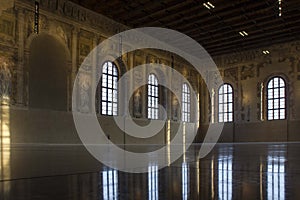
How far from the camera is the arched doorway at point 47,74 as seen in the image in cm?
1738

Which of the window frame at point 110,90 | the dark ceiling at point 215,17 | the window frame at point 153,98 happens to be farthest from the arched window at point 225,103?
the window frame at point 110,90

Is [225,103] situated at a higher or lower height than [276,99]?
lower

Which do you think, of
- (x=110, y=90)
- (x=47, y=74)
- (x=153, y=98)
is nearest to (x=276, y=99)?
(x=153, y=98)

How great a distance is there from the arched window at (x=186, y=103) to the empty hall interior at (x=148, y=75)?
0.18 m

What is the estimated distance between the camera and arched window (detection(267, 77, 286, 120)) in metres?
27.2

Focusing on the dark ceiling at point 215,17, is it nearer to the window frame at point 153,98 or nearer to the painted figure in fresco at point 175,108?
the window frame at point 153,98

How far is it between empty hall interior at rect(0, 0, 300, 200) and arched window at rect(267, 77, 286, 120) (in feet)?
0.28

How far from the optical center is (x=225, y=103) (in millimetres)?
30703

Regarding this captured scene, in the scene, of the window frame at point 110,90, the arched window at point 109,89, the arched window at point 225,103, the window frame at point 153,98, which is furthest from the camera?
the arched window at point 225,103

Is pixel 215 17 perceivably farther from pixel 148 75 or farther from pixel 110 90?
pixel 110 90

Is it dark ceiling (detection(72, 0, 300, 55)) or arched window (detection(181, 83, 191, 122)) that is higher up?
dark ceiling (detection(72, 0, 300, 55))

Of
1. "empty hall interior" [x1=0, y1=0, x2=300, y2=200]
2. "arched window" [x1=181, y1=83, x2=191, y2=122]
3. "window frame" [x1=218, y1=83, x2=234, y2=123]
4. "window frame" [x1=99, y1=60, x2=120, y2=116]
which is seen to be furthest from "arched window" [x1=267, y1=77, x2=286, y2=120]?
"window frame" [x1=99, y1=60, x2=120, y2=116]

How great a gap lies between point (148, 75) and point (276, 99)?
11.1 metres

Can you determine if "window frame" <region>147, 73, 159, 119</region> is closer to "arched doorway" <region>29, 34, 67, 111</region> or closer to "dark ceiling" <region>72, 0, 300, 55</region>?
"dark ceiling" <region>72, 0, 300, 55</region>
